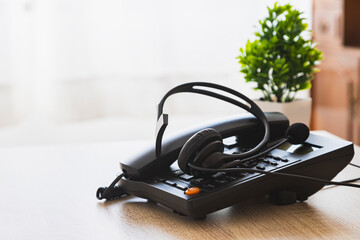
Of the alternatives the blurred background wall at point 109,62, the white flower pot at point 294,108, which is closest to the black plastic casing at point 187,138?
the white flower pot at point 294,108

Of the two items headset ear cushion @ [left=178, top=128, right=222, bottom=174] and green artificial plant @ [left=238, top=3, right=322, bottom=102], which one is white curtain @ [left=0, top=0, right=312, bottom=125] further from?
headset ear cushion @ [left=178, top=128, right=222, bottom=174]

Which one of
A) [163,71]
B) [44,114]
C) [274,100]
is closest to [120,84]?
[163,71]

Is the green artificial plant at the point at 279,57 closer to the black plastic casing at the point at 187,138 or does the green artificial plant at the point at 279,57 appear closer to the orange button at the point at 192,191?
the black plastic casing at the point at 187,138

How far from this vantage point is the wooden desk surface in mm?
699

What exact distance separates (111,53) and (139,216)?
1.99 metres

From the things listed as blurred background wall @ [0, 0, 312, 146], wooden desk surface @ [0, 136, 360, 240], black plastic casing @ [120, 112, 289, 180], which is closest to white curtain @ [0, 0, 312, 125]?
blurred background wall @ [0, 0, 312, 146]

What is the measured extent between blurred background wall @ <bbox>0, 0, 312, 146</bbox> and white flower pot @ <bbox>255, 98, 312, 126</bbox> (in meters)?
1.45

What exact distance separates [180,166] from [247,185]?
0.10 meters

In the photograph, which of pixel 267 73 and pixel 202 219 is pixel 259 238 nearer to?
pixel 202 219

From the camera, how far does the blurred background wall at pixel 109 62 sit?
256 centimetres

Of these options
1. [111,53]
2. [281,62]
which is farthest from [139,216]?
[111,53]

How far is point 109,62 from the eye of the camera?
2.71 m

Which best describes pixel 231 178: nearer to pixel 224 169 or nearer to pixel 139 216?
pixel 224 169

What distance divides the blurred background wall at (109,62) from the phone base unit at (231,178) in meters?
1.86
